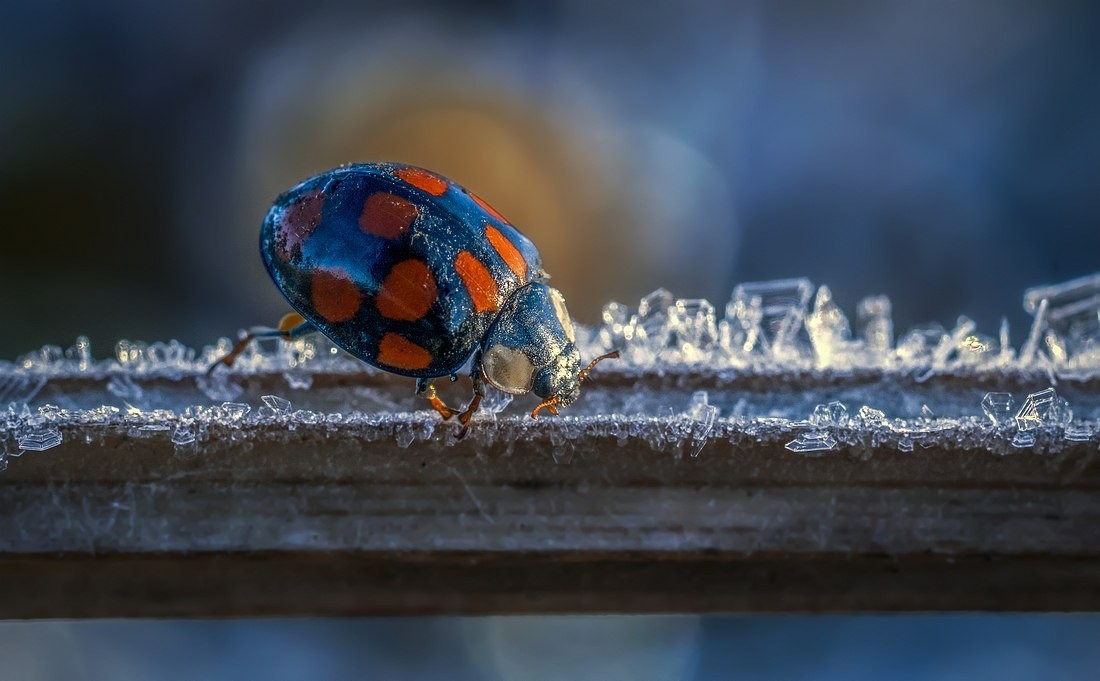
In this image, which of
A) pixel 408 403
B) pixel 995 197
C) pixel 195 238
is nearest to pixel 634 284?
pixel 995 197

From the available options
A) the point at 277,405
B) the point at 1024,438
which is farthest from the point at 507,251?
the point at 1024,438

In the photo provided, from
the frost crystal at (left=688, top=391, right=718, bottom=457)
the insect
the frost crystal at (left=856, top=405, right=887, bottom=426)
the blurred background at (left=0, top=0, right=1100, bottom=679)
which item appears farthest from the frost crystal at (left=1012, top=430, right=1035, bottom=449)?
the blurred background at (left=0, top=0, right=1100, bottom=679)

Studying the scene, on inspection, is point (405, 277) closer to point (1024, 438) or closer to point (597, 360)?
point (597, 360)

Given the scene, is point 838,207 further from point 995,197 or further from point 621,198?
point 621,198

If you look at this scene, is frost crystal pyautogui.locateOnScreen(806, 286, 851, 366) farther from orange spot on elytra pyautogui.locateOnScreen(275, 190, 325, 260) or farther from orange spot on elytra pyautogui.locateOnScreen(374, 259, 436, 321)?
orange spot on elytra pyautogui.locateOnScreen(275, 190, 325, 260)

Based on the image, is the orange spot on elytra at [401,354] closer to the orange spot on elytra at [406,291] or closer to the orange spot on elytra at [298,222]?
the orange spot on elytra at [406,291]
